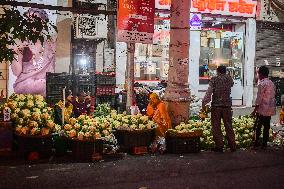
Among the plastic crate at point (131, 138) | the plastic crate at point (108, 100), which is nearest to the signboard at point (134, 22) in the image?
the plastic crate at point (131, 138)

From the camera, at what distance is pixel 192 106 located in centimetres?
1527

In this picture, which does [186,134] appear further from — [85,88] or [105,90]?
[85,88]

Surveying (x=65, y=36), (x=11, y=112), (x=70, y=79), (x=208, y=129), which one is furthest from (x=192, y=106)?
(x=11, y=112)

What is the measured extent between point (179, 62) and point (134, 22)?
171 cm

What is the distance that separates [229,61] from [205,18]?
2603 mm

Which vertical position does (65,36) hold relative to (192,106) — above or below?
above

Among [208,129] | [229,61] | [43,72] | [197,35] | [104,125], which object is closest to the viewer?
[104,125]

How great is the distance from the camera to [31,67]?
15.5m

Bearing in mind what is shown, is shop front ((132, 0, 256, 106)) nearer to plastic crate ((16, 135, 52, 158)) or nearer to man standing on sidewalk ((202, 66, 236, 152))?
man standing on sidewalk ((202, 66, 236, 152))

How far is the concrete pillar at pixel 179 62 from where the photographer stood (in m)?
11.5

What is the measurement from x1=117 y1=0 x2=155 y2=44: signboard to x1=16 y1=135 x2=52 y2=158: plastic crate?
3.38 metres

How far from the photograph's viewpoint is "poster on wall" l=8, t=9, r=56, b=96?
50.0 ft

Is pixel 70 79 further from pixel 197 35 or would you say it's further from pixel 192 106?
pixel 197 35

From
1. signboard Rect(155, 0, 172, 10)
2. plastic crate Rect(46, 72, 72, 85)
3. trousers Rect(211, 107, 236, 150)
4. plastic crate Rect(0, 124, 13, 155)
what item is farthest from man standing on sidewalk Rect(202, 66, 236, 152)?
signboard Rect(155, 0, 172, 10)
